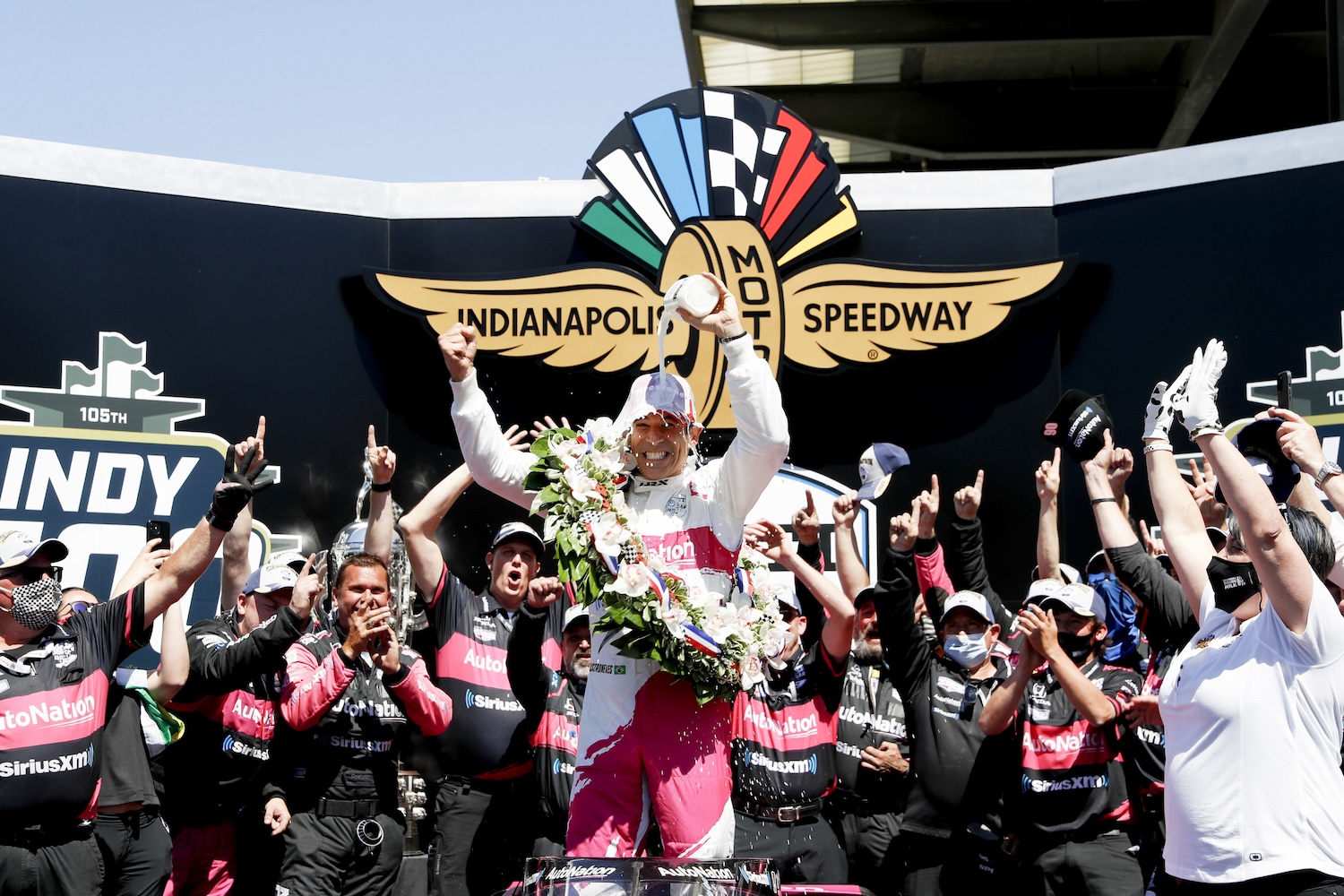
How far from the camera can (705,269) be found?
26.8 feet

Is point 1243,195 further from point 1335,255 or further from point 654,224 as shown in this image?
point 654,224

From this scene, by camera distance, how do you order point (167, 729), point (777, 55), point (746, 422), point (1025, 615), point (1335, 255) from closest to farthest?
point (746, 422)
point (1025, 615)
point (167, 729)
point (1335, 255)
point (777, 55)

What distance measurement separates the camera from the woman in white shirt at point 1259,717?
3494 millimetres

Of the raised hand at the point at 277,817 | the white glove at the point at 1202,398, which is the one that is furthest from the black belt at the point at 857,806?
the white glove at the point at 1202,398

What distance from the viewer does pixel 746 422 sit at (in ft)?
13.2

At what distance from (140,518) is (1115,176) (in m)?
6.03

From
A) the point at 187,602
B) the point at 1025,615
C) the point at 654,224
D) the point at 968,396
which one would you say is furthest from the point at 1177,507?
the point at 187,602

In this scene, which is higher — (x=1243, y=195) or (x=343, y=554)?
(x=1243, y=195)

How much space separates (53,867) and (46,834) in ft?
0.41

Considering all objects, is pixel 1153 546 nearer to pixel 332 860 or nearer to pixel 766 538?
pixel 766 538

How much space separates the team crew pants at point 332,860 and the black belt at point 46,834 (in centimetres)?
80

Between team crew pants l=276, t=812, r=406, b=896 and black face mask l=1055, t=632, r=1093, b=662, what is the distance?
292 cm

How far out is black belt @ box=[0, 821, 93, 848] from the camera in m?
4.88

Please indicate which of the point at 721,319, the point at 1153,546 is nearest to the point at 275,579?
the point at 721,319
